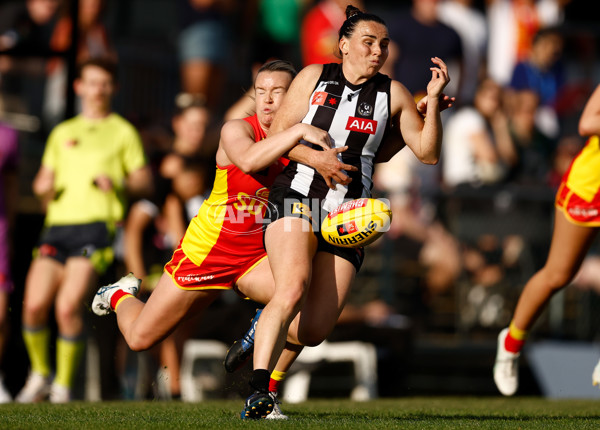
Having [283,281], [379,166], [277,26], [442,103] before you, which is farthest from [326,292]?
→ [277,26]

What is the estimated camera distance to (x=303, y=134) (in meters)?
5.89

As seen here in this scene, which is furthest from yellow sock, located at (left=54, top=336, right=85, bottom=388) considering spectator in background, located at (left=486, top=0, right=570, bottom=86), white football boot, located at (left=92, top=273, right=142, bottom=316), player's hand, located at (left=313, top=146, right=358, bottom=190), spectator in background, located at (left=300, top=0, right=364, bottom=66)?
spectator in background, located at (left=486, top=0, right=570, bottom=86)

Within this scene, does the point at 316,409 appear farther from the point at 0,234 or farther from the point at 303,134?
the point at 0,234

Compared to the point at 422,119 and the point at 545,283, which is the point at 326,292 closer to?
the point at 422,119

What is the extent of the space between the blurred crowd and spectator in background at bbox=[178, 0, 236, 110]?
0.06 ft

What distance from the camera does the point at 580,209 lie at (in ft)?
23.1

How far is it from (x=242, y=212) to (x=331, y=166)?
0.87m

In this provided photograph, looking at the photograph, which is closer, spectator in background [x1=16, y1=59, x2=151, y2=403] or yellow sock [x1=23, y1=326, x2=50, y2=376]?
spectator in background [x1=16, y1=59, x2=151, y2=403]

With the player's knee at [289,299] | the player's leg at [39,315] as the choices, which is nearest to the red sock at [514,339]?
the player's knee at [289,299]

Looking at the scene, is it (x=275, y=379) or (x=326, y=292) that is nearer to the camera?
(x=326, y=292)

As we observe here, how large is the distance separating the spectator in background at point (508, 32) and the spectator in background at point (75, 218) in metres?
6.99

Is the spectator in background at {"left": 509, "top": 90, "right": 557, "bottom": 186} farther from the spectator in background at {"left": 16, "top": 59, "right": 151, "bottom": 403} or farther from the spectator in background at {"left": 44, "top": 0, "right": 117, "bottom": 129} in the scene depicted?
the spectator in background at {"left": 16, "top": 59, "right": 151, "bottom": 403}

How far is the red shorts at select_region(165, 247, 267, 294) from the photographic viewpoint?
21.5ft

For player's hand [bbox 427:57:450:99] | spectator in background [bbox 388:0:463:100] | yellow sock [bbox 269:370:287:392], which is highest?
spectator in background [bbox 388:0:463:100]
